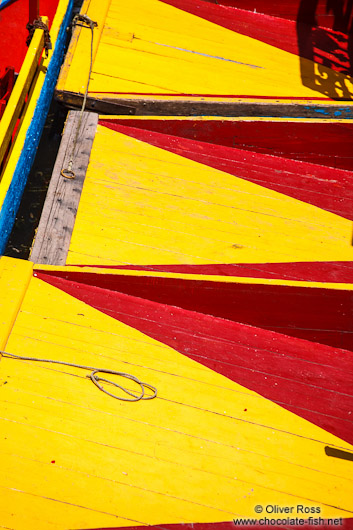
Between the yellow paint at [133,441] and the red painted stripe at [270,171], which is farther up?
the red painted stripe at [270,171]

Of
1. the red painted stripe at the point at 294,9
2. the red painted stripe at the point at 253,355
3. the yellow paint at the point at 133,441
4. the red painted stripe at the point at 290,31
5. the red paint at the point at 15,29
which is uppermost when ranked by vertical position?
the red painted stripe at the point at 294,9

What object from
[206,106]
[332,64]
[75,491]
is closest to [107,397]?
[75,491]

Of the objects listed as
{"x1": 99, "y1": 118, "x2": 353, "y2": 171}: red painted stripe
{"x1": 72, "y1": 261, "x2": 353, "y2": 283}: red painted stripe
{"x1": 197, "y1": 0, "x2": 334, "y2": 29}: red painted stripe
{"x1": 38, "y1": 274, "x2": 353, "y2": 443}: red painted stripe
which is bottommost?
{"x1": 38, "y1": 274, "x2": 353, "y2": 443}: red painted stripe

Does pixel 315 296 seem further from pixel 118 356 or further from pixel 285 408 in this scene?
pixel 118 356

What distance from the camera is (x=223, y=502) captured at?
3.07 meters

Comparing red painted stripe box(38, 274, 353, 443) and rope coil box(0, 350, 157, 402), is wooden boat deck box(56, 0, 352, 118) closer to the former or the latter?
red painted stripe box(38, 274, 353, 443)

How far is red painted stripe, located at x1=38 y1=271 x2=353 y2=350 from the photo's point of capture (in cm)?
364

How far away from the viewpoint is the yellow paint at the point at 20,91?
3908 millimetres

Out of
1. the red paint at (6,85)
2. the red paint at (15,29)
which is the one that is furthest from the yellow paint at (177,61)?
the red paint at (15,29)

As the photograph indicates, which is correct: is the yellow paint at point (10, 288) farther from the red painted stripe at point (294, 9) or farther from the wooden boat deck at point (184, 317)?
the red painted stripe at point (294, 9)

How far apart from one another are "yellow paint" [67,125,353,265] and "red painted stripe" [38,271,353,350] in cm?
26

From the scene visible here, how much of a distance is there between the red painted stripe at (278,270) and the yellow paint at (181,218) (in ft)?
0.17

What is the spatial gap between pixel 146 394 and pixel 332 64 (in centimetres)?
406

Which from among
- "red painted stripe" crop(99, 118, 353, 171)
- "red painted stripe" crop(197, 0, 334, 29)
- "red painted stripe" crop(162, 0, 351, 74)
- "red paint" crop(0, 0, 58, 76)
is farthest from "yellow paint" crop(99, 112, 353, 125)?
"red painted stripe" crop(197, 0, 334, 29)
